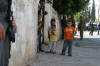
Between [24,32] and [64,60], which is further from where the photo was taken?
[64,60]

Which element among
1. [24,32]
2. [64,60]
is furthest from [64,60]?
[24,32]

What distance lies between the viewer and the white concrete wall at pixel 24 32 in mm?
6240

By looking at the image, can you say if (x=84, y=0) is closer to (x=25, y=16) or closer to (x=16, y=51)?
(x=25, y=16)

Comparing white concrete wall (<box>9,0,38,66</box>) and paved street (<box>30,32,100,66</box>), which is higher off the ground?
white concrete wall (<box>9,0,38,66</box>)

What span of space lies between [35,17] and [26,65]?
6.94ft

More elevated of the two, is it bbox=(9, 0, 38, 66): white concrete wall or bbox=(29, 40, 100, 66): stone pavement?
bbox=(9, 0, 38, 66): white concrete wall

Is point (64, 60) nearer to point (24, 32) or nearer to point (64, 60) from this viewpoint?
point (64, 60)

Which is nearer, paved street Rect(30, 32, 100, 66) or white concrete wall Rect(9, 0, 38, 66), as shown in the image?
white concrete wall Rect(9, 0, 38, 66)

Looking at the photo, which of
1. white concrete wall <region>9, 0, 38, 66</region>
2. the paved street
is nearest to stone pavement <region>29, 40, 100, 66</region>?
A: the paved street

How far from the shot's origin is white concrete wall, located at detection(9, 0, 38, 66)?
624cm

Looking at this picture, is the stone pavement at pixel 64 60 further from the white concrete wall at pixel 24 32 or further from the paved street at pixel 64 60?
the white concrete wall at pixel 24 32

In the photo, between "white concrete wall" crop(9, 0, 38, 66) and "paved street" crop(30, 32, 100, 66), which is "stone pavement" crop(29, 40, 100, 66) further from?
"white concrete wall" crop(9, 0, 38, 66)

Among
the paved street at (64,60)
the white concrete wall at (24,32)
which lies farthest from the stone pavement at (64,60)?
the white concrete wall at (24,32)

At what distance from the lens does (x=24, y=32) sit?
24.4 feet
